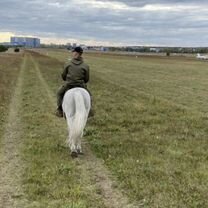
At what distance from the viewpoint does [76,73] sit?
1084 cm

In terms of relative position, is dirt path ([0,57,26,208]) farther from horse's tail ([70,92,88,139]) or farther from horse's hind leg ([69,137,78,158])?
horse's tail ([70,92,88,139])

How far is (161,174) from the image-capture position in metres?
9.01

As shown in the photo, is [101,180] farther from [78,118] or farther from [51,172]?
[78,118]

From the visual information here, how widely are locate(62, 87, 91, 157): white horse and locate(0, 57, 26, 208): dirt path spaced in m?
1.20

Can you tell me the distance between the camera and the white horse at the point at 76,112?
1032cm

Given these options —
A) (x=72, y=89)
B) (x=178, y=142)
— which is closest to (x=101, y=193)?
(x=72, y=89)

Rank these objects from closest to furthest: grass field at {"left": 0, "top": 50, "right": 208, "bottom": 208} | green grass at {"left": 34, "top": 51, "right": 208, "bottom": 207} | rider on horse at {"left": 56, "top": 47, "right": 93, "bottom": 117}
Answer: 1. grass field at {"left": 0, "top": 50, "right": 208, "bottom": 208}
2. green grass at {"left": 34, "top": 51, "right": 208, "bottom": 207}
3. rider on horse at {"left": 56, "top": 47, "right": 93, "bottom": 117}

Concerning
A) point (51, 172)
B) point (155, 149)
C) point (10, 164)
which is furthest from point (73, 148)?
point (155, 149)

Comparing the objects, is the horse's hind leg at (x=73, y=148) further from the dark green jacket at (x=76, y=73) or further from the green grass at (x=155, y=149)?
the dark green jacket at (x=76, y=73)

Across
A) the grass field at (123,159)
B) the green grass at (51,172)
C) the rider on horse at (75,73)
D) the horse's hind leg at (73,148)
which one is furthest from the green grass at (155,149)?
the rider on horse at (75,73)

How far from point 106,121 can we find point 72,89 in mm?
4851

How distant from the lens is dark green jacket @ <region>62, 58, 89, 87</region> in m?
10.8

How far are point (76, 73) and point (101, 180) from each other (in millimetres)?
2948

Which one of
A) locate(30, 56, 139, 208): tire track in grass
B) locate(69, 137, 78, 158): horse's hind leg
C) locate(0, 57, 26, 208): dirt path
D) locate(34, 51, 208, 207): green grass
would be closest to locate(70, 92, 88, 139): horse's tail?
locate(69, 137, 78, 158): horse's hind leg
